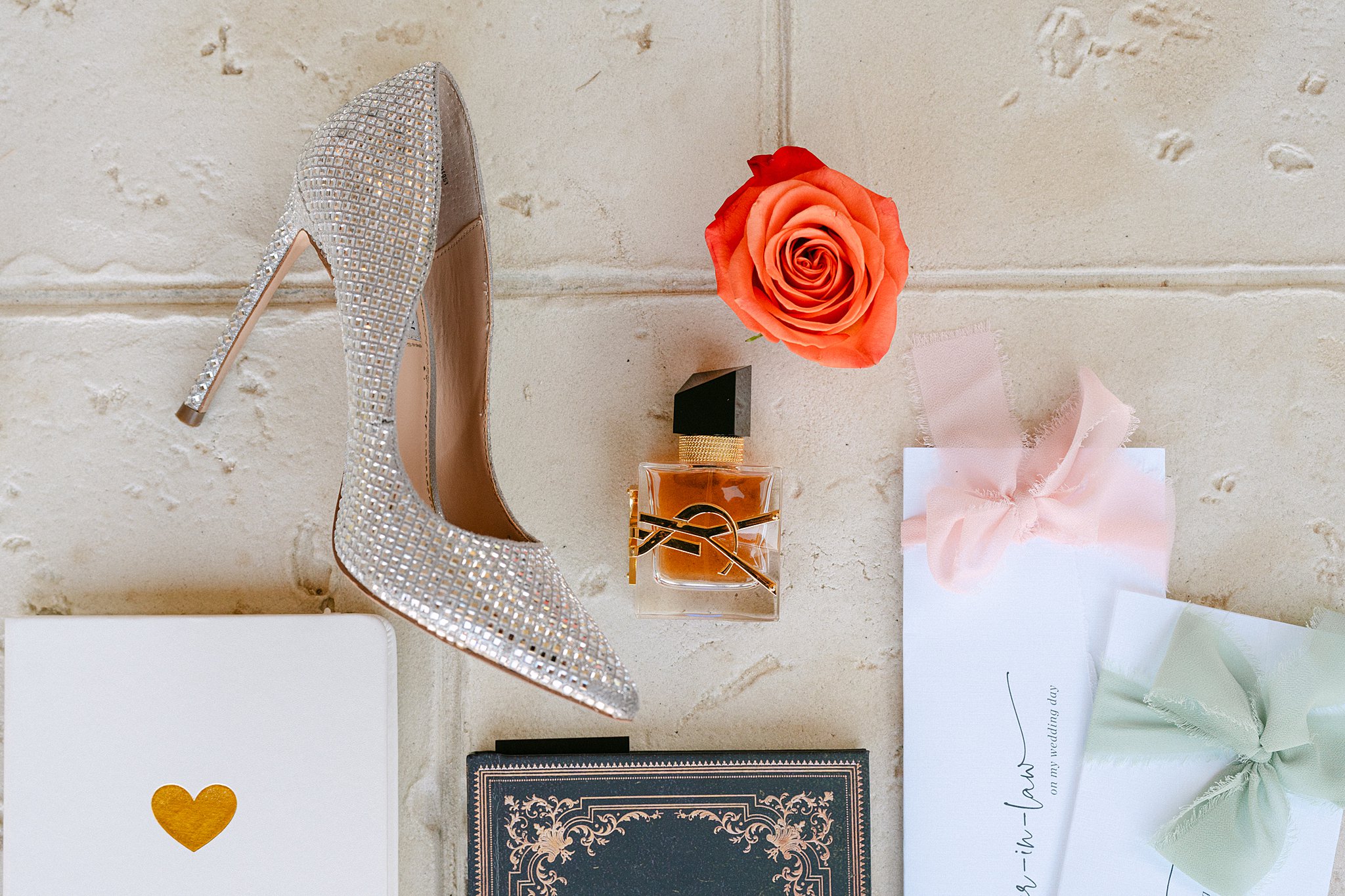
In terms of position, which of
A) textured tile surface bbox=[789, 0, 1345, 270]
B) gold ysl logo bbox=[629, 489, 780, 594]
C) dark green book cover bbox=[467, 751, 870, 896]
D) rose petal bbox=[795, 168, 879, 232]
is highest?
textured tile surface bbox=[789, 0, 1345, 270]

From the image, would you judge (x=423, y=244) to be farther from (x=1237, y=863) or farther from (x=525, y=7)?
(x=1237, y=863)

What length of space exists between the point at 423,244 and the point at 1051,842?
2.58 ft

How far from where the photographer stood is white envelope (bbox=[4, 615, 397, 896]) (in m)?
0.71

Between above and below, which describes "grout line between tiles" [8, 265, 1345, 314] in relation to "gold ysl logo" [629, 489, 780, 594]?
above

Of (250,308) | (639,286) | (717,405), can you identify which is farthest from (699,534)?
(250,308)

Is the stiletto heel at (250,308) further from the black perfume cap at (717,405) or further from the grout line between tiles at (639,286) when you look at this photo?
the black perfume cap at (717,405)

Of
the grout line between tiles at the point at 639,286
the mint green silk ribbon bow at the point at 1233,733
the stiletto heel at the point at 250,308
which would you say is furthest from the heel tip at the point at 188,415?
the mint green silk ribbon bow at the point at 1233,733

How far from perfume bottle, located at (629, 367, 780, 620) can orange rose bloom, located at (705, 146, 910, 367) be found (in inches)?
2.9

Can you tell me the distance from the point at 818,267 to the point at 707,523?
243 mm

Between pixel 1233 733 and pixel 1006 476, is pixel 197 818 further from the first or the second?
pixel 1233 733

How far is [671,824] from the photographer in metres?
0.75

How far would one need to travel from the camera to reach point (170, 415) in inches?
30.5

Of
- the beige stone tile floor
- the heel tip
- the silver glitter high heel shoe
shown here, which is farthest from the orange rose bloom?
the heel tip

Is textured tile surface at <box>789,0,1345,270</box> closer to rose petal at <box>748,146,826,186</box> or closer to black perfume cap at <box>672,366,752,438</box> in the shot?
rose petal at <box>748,146,826,186</box>
